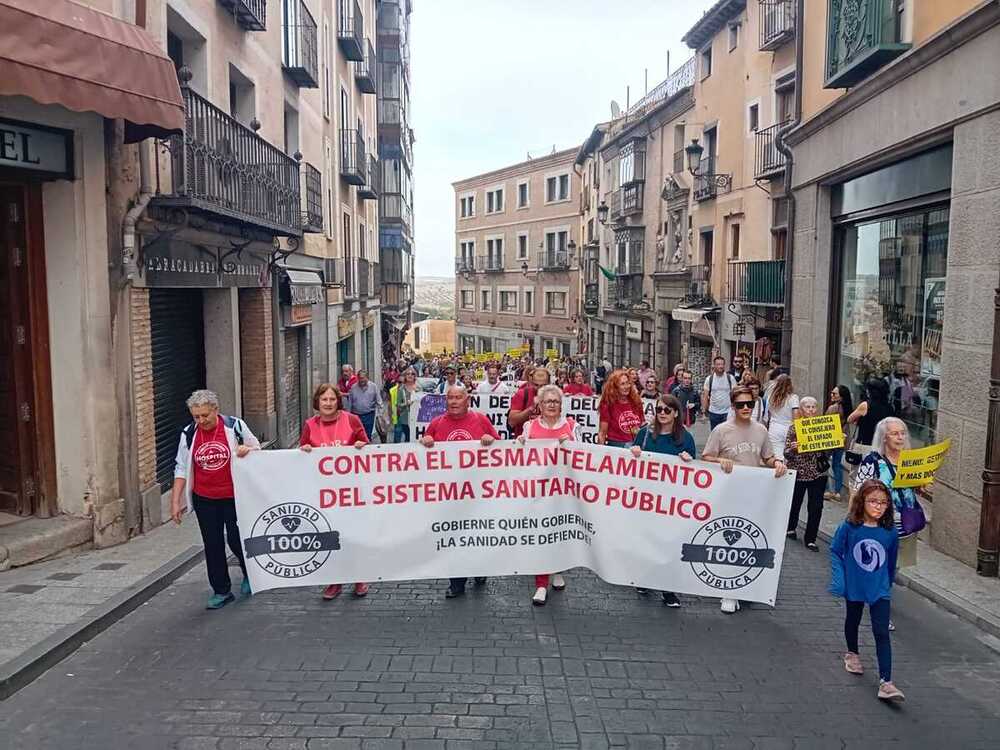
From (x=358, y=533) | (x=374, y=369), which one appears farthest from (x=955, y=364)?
(x=374, y=369)

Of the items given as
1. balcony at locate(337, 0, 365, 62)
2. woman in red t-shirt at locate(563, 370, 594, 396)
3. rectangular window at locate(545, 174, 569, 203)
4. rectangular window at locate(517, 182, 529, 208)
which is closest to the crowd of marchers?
woman in red t-shirt at locate(563, 370, 594, 396)

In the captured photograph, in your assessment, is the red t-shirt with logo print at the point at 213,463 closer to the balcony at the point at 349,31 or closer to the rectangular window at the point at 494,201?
the balcony at the point at 349,31

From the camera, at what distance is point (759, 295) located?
71.6 ft

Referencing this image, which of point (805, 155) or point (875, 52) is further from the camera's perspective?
point (805, 155)

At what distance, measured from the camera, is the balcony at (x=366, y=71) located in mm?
28139

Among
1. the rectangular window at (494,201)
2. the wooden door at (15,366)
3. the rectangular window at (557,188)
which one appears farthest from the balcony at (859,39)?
the rectangular window at (494,201)

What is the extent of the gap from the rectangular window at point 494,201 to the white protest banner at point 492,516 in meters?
53.0

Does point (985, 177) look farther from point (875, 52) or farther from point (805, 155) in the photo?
point (805, 155)

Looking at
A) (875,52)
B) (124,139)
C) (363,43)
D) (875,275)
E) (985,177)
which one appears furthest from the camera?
(363,43)

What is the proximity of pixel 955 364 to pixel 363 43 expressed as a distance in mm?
22790

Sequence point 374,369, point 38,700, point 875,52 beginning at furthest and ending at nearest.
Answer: point 374,369 → point 875,52 → point 38,700

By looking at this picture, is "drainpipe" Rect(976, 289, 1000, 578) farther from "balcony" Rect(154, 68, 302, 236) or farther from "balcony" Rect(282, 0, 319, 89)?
"balcony" Rect(282, 0, 319, 89)

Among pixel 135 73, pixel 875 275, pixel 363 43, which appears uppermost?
pixel 363 43

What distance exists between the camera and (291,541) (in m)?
7.17
